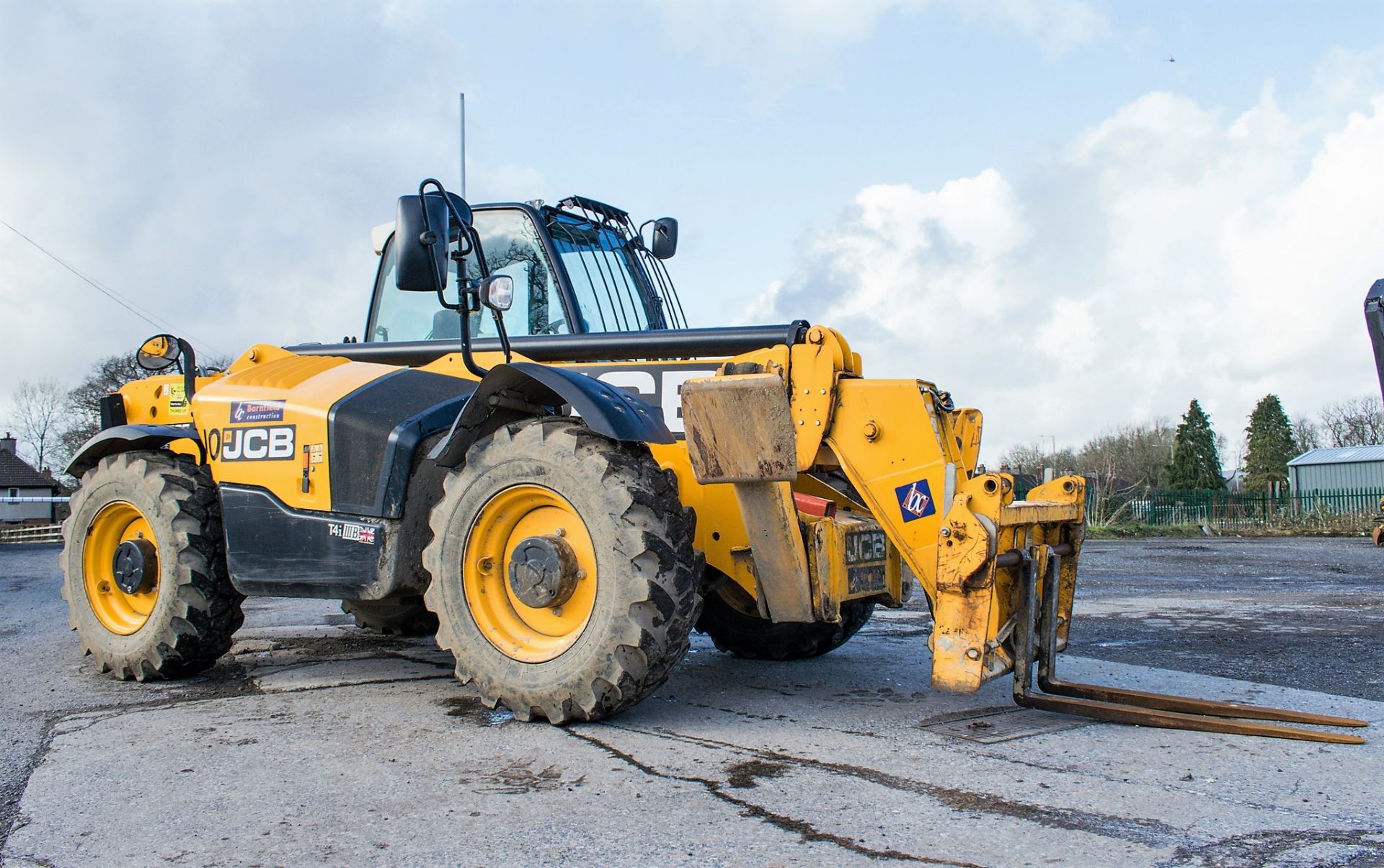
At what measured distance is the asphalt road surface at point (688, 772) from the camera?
10.3 ft

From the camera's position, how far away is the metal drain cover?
4.46 m

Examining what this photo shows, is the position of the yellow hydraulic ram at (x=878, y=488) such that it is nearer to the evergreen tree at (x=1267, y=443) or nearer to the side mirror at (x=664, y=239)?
the side mirror at (x=664, y=239)

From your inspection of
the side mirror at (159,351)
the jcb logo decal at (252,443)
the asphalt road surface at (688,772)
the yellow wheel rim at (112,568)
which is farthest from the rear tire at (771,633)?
the side mirror at (159,351)

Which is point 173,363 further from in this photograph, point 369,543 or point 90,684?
point 369,543

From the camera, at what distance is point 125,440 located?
646cm

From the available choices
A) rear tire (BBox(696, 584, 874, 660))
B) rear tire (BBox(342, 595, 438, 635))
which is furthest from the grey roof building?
rear tire (BBox(342, 595, 438, 635))

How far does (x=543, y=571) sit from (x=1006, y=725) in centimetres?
203

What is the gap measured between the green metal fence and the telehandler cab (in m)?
22.9

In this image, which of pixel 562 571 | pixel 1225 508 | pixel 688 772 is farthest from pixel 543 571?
pixel 1225 508

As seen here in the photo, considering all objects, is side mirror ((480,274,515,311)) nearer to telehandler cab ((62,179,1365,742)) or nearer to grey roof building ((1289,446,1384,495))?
telehandler cab ((62,179,1365,742))

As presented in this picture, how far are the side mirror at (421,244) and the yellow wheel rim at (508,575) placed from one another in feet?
3.32

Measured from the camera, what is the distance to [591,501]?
4.55 meters

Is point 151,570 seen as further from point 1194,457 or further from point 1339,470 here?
point 1194,457

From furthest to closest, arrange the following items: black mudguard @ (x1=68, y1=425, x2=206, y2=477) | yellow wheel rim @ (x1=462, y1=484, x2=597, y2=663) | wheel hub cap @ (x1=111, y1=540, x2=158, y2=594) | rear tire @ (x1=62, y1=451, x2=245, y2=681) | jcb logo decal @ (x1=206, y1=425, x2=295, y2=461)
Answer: black mudguard @ (x1=68, y1=425, x2=206, y2=477) → wheel hub cap @ (x1=111, y1=540, x2=158, y2=594) → rear tire @ (x1=62, y1=451, x2=245, y2=681) → jcb logo decal @ (x1=206, y1=425, x2=295, y2=461) → yellow wheel rim @ (x1=462, y1=484, x2=597, y2=663)
